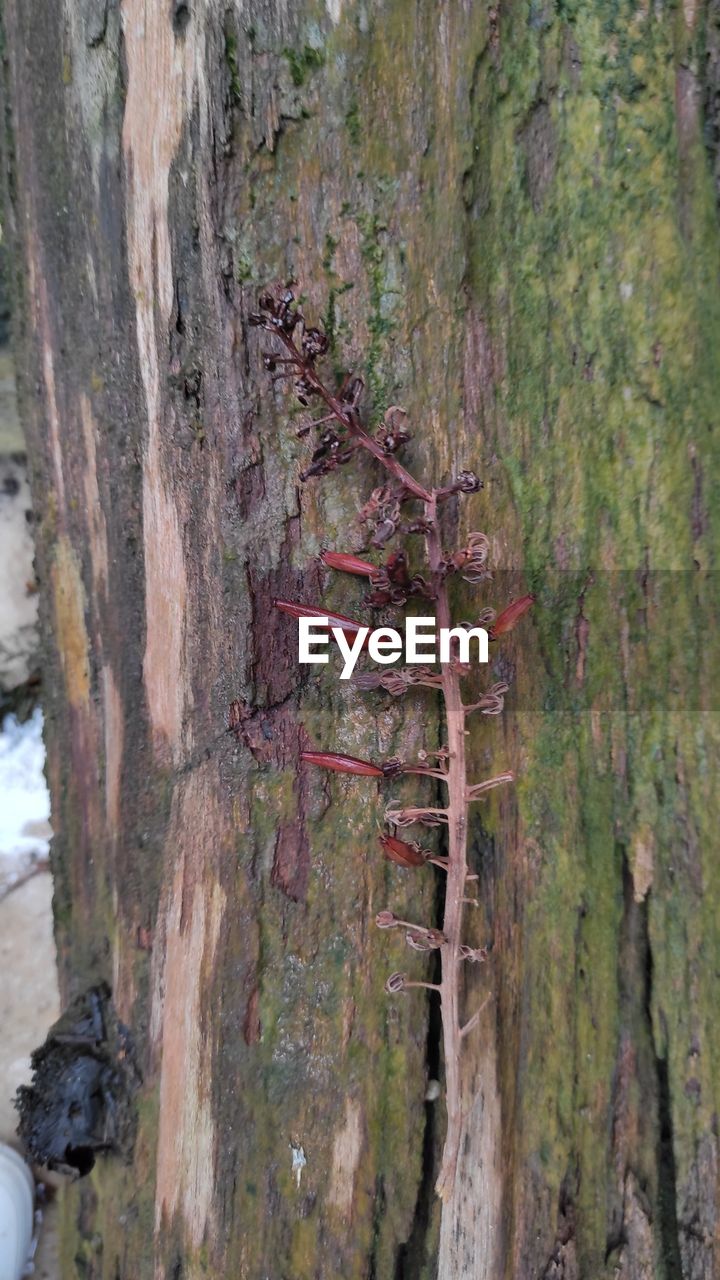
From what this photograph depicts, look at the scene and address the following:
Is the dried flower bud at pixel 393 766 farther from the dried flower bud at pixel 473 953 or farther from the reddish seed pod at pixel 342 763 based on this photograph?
the dried flower bud at pixel 473 953

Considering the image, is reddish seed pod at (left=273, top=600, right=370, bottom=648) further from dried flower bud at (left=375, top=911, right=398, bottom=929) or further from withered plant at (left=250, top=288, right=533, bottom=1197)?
dried flower bud at (left=375, top=911, right=398, bottom=929)


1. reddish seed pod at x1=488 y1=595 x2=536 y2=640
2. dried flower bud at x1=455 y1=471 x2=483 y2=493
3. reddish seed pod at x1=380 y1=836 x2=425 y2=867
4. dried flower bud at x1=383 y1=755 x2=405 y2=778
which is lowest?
reddish seed pod at x1=380 y1=836 x2=425 y2=867

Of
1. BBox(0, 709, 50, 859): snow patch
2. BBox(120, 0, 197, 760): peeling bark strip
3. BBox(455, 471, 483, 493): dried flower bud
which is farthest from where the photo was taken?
BBox(0, 709, 50, 859): snow patch

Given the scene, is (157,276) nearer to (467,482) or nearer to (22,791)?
(467,482)

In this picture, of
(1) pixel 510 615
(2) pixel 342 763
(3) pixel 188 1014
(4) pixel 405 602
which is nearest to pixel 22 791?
(3) pixel 188 1014

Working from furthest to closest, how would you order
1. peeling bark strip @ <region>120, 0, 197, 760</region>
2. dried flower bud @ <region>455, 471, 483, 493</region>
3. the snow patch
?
1. the snow patch
2. peeling bark strip @ <region>120, 0, 197, 760</region>
3. dried flower bud @ <region>455, 471, 483, 493</region>

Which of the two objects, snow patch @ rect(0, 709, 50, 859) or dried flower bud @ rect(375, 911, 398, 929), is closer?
dried flower bud @ rect(375, 911, 398, 929)

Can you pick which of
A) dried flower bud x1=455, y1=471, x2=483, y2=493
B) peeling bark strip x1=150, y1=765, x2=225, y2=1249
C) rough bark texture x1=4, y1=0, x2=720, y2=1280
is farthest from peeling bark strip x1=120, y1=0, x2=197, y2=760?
dried flower bud x1=455, y1=471, x2=483, y2=493
